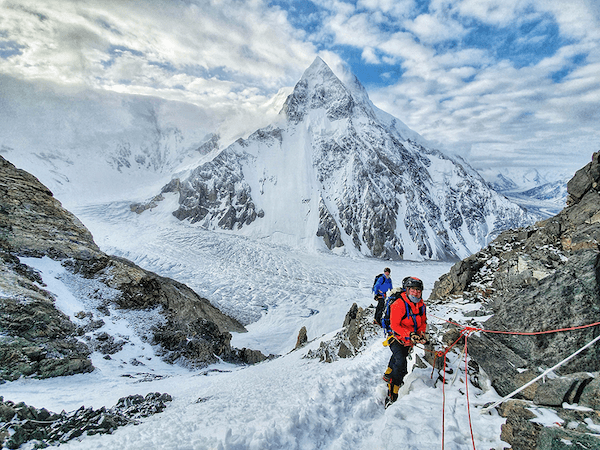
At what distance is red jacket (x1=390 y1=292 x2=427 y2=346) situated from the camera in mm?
5535

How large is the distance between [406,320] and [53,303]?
1468 centimetres

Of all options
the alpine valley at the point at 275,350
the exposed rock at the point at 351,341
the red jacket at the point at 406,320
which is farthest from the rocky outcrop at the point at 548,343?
the exposed rock at the point at 351,341

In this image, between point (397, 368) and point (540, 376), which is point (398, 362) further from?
point (540, 376)

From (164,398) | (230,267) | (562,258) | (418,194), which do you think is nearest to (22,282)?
(164,398)

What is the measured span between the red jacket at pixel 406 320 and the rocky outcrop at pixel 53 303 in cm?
1074

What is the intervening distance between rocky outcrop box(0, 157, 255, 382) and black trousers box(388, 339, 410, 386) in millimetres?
10507

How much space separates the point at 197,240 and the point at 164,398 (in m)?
54.4

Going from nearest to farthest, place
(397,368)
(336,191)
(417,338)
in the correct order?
1. (417,338)
2. (397,368)
3. (336,191)

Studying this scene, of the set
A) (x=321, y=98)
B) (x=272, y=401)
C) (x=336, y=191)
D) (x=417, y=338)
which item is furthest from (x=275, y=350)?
(x=321, y=98)

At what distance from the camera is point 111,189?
10650cm

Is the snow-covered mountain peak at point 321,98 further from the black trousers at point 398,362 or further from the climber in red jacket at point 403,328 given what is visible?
the black trousers at point 398,362

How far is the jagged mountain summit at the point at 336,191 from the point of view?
8725 cm

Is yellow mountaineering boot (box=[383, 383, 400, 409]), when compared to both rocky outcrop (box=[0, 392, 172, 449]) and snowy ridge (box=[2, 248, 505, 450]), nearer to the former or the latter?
snowy ridge (box=[2, 248, 505, 450])

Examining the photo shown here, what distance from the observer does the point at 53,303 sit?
40.3 feet
